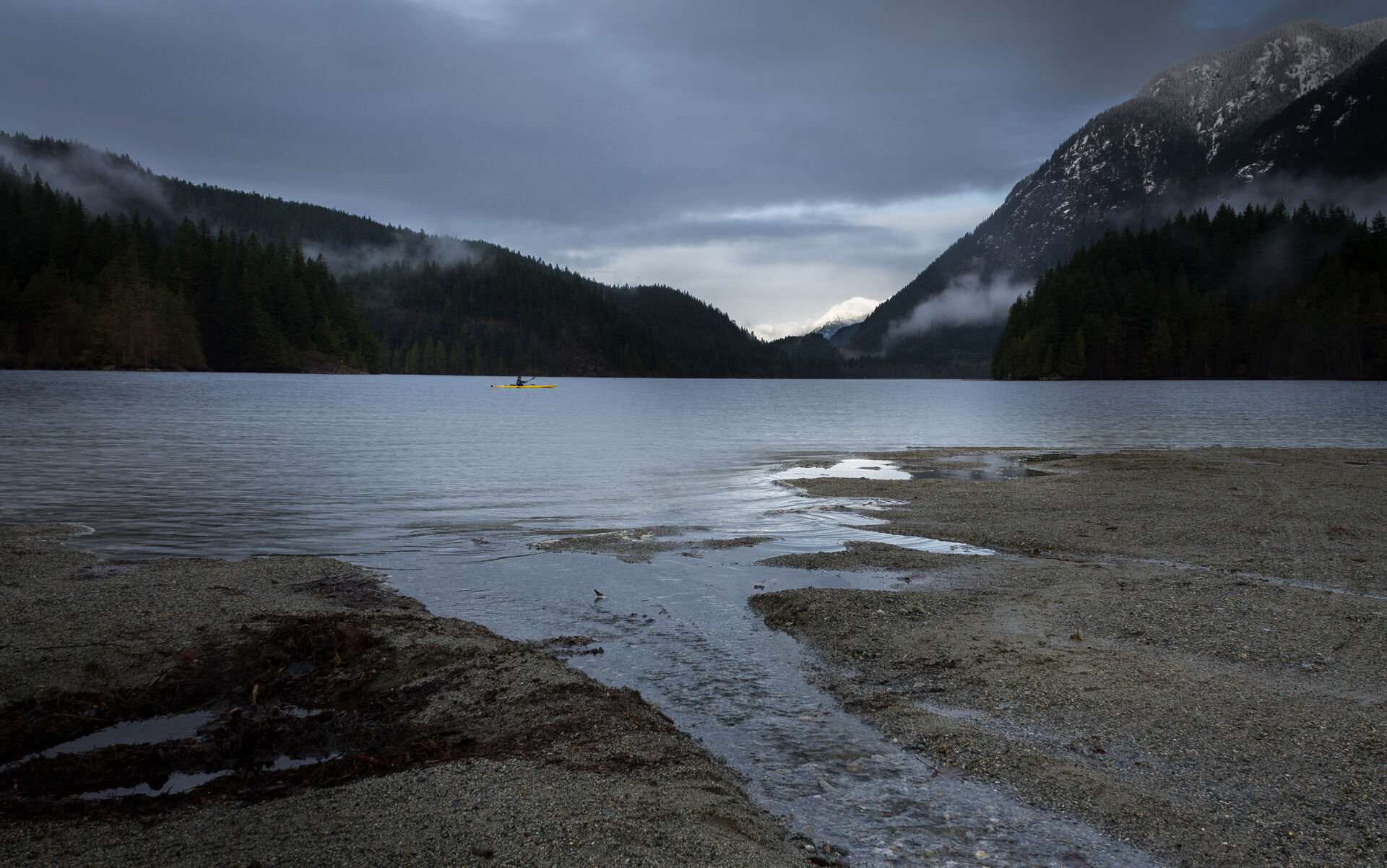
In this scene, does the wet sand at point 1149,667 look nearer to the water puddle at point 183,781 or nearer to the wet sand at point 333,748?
the wet sand at point 333,748

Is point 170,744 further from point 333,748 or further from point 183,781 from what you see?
point 333,748

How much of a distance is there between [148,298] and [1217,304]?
21344 cm

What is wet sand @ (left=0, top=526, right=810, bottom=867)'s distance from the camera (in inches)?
168

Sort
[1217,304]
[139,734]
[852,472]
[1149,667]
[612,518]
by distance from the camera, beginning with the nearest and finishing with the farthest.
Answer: [139,734] → [1149,667] → [612,518] → [852,472] → [1217,304]

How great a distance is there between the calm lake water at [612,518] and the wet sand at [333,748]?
0.74m

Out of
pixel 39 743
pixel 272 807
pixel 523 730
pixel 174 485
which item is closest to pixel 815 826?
pixel 523 730

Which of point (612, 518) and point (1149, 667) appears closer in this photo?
point (1149, 667)

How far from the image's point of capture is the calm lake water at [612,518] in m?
5.40

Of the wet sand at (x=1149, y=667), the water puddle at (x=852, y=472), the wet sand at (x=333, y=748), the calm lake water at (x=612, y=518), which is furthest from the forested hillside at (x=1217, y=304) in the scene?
the wet sand at (x=333, y=748)

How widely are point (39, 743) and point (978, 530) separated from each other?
47.1ft

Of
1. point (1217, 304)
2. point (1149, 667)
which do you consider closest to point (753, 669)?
point (1149, 667)

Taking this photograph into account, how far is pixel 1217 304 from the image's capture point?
16375cm

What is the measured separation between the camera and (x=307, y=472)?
2456cm

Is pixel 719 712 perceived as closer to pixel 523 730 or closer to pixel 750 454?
pixel 523 730
